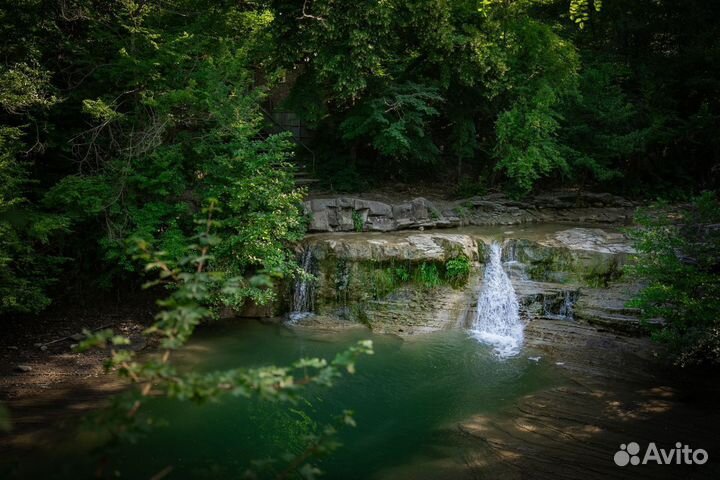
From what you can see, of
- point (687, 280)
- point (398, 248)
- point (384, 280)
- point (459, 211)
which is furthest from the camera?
point (459, 211)

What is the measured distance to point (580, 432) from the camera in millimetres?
6488

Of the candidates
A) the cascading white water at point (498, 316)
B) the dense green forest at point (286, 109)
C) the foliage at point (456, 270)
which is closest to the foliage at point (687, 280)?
the cascading white water at point (498, 316)

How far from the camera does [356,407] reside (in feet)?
24.8

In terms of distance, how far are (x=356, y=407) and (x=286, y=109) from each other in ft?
31.0

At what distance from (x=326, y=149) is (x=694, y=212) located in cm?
1095

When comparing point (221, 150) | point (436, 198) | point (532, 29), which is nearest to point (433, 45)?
point (532, 29)

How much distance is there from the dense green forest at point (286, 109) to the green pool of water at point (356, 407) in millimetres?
1248

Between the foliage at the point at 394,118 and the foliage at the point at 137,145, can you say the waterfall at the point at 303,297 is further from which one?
the foliage at the point at 394,118

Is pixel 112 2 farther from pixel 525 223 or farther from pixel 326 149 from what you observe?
pixel 525 223

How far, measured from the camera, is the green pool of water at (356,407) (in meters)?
6.16

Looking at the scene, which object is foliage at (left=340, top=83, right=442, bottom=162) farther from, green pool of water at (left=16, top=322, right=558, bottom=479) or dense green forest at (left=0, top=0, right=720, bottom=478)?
green pool of water at (left=16, top=322, right=558, bottom=479)

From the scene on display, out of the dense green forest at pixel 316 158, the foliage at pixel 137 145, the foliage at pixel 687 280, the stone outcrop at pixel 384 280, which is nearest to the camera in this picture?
the foliage at pixel 687 280

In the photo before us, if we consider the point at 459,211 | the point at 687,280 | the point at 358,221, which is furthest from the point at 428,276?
the point at 687,280

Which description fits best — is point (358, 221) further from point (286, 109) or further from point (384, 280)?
point (286, 109)
